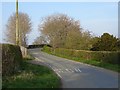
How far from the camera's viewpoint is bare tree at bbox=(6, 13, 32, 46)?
66688mm

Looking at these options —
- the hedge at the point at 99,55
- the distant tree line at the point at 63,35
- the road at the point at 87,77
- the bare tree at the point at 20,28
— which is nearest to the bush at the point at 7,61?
the road at the point at 87,77

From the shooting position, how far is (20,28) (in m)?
70.2

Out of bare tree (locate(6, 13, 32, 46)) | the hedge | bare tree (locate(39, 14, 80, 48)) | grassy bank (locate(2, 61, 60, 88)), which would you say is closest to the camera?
grassy bank (locate(2, 61, 60, 88))

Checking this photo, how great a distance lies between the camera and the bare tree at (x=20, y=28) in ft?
219

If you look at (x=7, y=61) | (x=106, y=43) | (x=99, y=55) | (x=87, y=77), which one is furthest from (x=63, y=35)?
(x=7, y=61)

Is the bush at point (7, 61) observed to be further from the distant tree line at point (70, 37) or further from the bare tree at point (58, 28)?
the bare tree at point (58, 28)

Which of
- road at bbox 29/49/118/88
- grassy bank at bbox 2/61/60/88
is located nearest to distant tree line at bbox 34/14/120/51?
road at bbox 29/49/118/88

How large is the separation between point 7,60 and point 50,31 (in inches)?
2842

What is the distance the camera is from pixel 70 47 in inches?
2549

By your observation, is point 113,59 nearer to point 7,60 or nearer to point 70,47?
point 7,60

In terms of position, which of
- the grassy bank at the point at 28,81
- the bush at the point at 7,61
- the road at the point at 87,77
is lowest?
the road at the point at 87,77

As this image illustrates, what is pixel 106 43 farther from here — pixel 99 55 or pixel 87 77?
pixel 87 77

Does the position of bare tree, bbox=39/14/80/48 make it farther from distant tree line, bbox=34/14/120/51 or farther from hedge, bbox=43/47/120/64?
hedge, bbox=43/47/120/64

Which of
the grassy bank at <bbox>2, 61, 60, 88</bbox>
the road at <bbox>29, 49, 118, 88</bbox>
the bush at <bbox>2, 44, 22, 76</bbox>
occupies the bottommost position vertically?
the road at <bbox>29, 49, 118, 88</bbox>
